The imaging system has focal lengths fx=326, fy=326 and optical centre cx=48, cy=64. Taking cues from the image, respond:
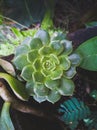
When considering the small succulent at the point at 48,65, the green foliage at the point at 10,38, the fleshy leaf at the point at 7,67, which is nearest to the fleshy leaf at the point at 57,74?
the small succulent at the point at 48,65

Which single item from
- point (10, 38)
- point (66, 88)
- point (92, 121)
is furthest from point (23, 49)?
point (10, 38)

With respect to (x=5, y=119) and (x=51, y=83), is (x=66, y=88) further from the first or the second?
(x=5, y=119)

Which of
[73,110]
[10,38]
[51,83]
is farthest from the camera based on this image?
[10,38]

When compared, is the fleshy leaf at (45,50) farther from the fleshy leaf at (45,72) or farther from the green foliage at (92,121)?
the green foliage at (92,121)

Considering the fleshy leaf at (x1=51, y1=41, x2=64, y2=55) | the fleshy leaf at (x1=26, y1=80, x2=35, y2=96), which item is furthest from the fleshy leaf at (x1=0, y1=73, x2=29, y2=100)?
the fleshy leaf at (x1=51, y1=41, x2=64, y2=55)

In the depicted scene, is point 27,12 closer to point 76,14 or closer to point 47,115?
point 76,14

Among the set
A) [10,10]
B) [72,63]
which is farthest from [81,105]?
[10,10]

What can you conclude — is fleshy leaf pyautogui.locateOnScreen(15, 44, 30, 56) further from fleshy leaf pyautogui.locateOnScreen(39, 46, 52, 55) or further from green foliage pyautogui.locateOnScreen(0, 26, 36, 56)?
green foliage pyautogui.locateOnScreen(0, 26, 36, 56)
